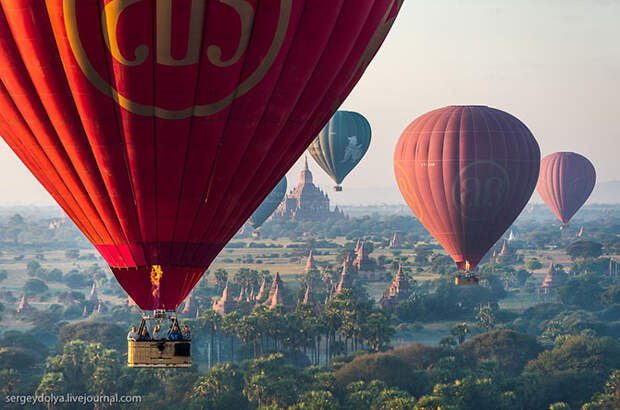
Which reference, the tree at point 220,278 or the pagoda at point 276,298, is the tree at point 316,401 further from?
the tree at point 220,278

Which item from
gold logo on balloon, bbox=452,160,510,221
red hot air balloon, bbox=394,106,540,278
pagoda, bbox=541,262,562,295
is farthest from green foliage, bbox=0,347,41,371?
pagoda, bbox=541,262,562,295

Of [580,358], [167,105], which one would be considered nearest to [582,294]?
[580,358]

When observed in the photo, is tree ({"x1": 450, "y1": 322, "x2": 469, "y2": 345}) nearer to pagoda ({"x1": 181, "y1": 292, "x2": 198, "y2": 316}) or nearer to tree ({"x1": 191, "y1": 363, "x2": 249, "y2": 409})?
tree ({"x1": 191, "y1": 363, "x2": 249, "y2": 409})

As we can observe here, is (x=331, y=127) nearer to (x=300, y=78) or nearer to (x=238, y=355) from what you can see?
(x=238, y=355)

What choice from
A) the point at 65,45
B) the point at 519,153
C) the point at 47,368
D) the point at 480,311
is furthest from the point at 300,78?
the point at 480,311

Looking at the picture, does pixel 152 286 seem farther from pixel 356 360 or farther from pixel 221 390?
pixel 356 360

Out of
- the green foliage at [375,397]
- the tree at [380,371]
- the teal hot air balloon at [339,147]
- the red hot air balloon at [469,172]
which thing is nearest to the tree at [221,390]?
the tree at [380,371]
